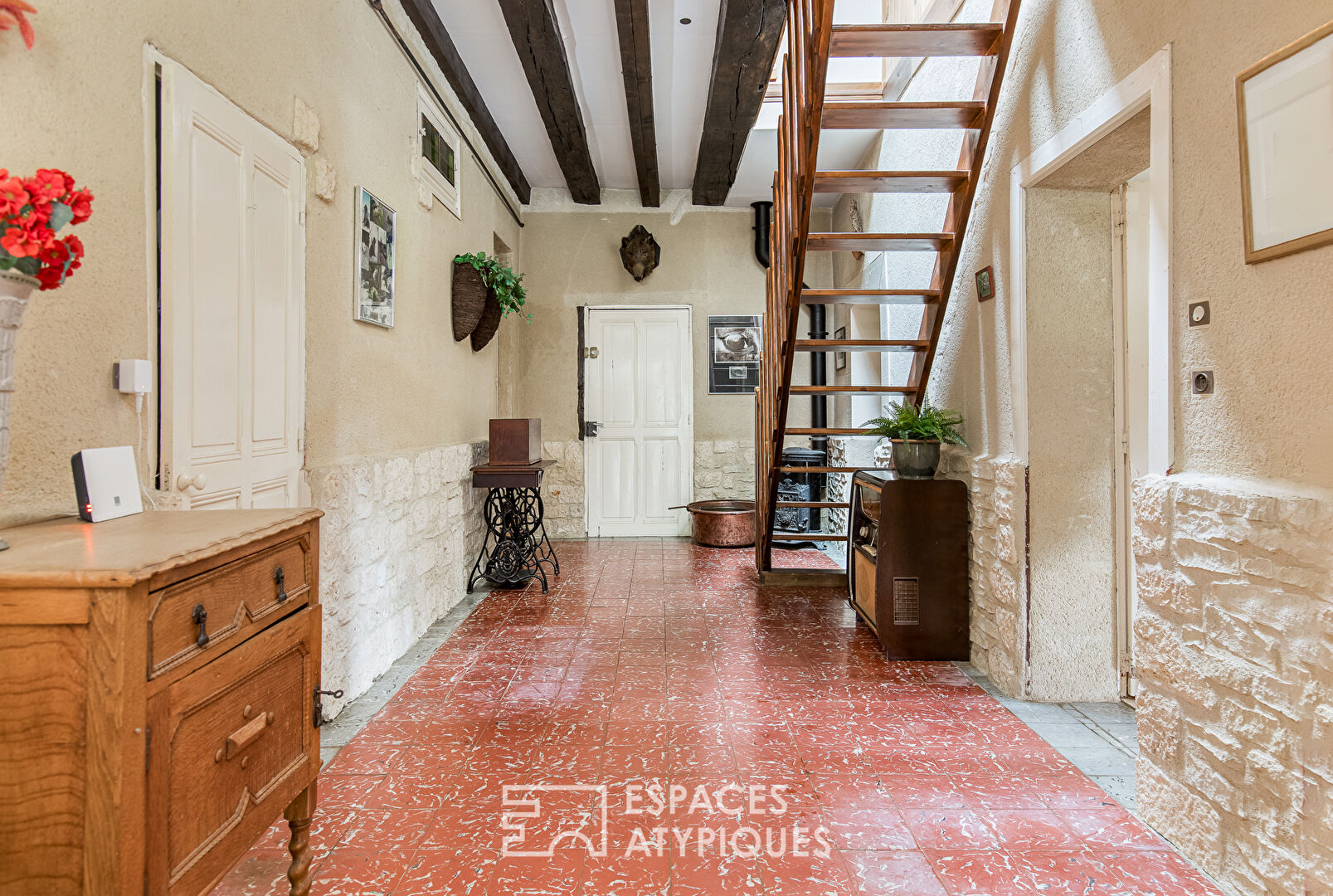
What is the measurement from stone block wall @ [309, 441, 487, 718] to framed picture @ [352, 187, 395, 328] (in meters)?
0.65

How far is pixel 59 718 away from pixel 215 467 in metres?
1.19

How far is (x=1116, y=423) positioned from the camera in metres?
2.79

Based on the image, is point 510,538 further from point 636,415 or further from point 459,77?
point 459,77

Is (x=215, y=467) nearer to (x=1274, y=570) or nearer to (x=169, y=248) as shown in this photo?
(x=169, y=248)

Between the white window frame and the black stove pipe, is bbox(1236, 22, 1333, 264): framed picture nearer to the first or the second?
the white window frame

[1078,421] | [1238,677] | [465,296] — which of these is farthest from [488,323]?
[1238,677]

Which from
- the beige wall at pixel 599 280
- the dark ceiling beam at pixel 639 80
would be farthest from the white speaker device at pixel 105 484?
the beige wall at pixel 599 280

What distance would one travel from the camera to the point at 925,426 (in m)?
3.32

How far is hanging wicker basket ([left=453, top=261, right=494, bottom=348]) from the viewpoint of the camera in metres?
4.42

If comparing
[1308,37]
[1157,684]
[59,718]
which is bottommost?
[1157,684]

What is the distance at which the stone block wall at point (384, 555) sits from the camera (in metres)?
2.74

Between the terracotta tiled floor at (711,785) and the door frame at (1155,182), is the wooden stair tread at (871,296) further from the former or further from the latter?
the terracotta tiled floor at (711,785)

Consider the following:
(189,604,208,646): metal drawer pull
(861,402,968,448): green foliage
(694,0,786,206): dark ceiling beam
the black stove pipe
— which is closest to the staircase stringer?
(861,402,968,448): green foliage

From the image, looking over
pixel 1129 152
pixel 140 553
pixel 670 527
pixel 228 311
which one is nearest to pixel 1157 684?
pixel 1129 152
